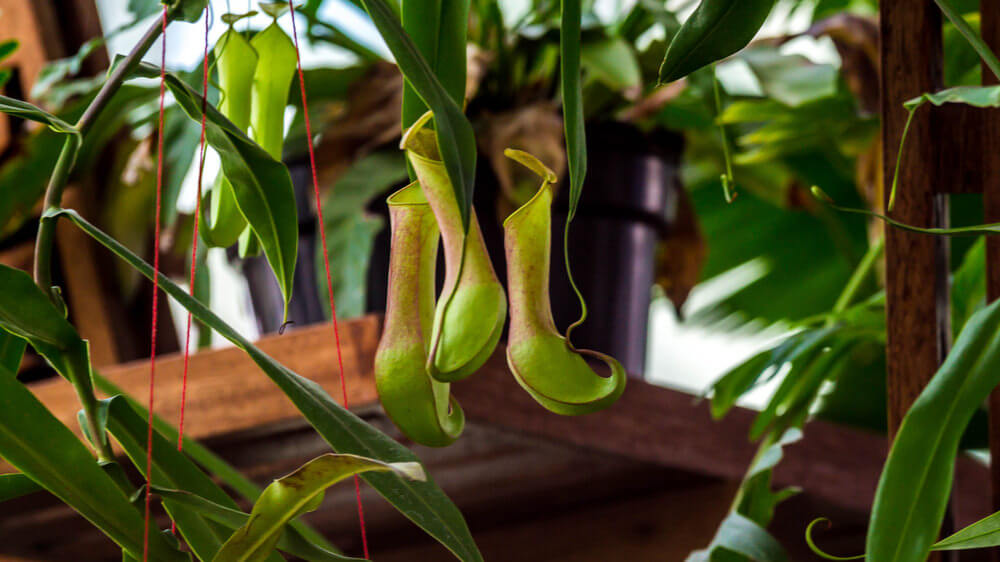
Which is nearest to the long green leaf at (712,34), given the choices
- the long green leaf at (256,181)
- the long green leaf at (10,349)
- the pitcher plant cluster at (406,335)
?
the pitcher plant cluster at (406,335)

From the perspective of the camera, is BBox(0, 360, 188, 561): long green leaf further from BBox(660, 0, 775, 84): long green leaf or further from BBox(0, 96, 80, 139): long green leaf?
BBox(660, 0, 775, 84): long green leaf

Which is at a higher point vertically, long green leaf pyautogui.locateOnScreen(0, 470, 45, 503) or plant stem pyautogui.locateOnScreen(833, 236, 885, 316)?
long green leaf pyautogui.locateOnScreen(0, 470, 45, 503)

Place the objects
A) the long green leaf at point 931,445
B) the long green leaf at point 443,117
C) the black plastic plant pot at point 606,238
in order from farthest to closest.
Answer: the black plastic plant pot at point 606,238, the long green leaf at point 931,445, the long green leaf at point 443,117

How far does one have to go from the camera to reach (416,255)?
0.85 feet

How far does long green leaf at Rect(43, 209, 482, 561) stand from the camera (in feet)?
0.82

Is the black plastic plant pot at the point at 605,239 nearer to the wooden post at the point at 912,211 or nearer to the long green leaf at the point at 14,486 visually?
the wooden post at the point at 912,211

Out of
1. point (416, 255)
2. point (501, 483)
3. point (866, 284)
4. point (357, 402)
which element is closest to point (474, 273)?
point (416, 255)

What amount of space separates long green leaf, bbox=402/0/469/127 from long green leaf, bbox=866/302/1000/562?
20cm

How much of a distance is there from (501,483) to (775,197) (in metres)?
0.39

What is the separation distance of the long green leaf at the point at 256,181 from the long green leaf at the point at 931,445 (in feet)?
0.72

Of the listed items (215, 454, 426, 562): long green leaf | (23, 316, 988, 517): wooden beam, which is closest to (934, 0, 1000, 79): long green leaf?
(215, 454, 426, 562): long green leaf

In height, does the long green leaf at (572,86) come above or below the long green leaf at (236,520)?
above

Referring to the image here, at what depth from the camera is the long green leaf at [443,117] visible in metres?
0.21

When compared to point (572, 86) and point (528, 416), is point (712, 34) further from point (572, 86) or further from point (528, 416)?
point (528, 416)
